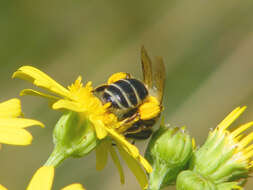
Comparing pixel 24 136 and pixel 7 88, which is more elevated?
pixel 7 88

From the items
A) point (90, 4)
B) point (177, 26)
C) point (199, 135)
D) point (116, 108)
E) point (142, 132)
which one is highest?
point (90, 4)

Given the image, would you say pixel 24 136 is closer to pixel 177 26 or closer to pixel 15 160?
pixel 15 160

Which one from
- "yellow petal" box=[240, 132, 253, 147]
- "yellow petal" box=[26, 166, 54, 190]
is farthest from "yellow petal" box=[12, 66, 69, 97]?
"yellow petal" box=[240, 132, 253, 147]

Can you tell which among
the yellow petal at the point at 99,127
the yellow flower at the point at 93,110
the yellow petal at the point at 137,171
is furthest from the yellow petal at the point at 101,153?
the yellow petal at the point at 99,127

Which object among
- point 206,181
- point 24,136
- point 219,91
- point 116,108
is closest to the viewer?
point 24,136

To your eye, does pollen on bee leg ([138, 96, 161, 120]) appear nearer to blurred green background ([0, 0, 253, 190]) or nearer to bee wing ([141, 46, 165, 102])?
bee wing ([141, 46, 165, 102])

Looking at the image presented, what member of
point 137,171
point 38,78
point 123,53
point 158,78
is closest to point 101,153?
point 137,171

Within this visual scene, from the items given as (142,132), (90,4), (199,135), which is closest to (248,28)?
(199,135)

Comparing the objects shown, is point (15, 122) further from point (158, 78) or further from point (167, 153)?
point (158, 78)
